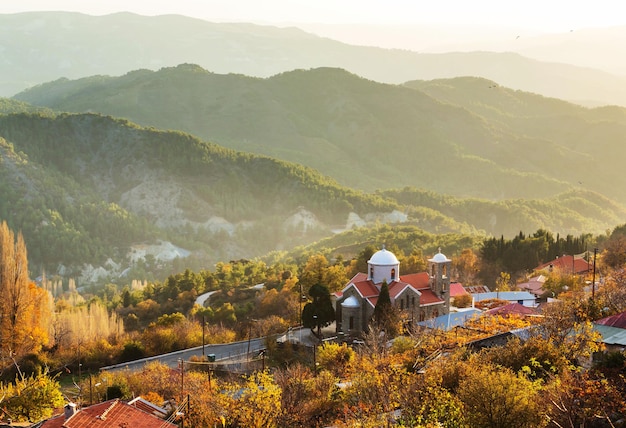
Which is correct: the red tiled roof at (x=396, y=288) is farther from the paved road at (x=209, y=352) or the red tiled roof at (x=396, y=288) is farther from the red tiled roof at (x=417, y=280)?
the paved road at (x=209, y=352)

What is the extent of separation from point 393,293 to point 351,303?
2.73 m

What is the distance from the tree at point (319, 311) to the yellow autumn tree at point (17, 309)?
17.2 m

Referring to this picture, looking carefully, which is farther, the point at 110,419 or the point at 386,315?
the point at 386,315

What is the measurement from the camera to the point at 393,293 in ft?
162

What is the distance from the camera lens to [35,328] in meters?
50.5

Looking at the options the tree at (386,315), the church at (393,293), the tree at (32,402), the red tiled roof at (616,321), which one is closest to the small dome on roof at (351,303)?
the church at (393,293)

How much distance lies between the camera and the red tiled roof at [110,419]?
29.4 metres

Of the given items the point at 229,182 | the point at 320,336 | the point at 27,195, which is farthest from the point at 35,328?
the point at 229,182

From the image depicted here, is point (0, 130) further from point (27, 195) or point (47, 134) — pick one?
point (27, 195)

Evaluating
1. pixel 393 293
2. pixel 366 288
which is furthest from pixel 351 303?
pixel 393 293

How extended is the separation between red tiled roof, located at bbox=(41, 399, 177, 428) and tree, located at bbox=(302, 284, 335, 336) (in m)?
19.2

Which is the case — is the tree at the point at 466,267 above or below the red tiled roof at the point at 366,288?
below

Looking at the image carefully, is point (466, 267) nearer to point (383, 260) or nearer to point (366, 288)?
→ point (383, 260)

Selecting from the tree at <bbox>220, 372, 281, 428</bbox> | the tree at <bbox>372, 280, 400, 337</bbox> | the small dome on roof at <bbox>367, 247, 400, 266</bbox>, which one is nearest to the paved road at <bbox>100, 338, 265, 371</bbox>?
the tree at <bbox>372, 280, 400, 337</bbox>
